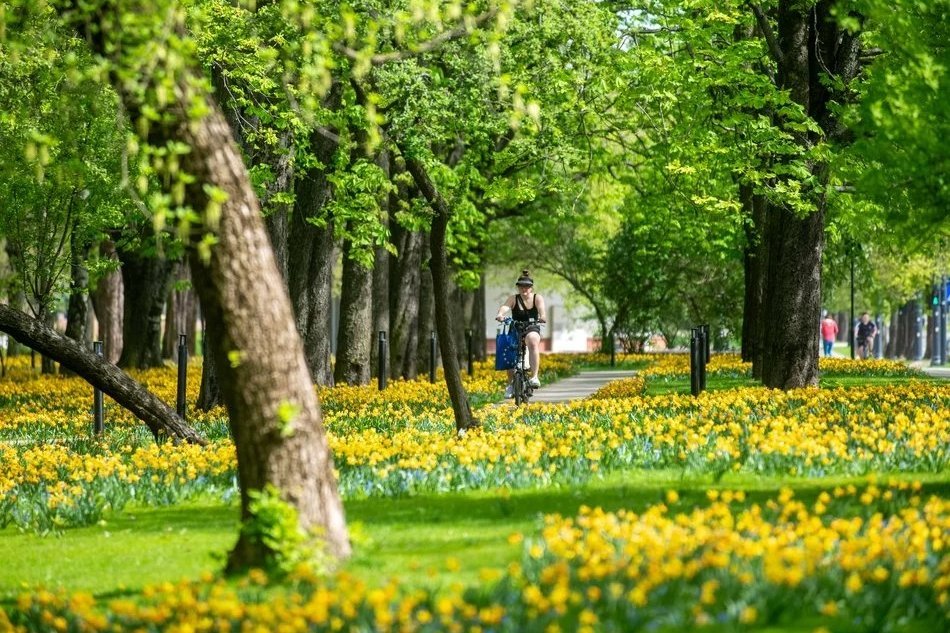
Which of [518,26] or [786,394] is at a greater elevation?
[518,26]

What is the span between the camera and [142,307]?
36406 mm

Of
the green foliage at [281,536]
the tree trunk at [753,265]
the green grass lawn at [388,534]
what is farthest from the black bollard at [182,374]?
the tree trunk at [753,265]

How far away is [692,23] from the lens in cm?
2203

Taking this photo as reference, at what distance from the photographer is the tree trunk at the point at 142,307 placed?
3619 centimetres

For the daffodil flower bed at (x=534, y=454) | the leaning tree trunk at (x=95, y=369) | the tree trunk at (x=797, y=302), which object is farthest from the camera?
the tree trunk at (x=797, y=302)

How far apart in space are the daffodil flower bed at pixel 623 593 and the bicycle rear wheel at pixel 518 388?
41.2 feet

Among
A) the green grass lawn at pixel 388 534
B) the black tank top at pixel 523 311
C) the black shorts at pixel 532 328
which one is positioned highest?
the black tank top at pixel 523 311

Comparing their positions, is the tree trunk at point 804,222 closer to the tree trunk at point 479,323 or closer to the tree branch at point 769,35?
the tree branch at point 769,35

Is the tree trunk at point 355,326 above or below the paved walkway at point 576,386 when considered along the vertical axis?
above

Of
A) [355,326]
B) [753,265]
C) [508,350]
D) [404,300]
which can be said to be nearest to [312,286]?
[355,326]

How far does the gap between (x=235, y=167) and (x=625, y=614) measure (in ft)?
9.89

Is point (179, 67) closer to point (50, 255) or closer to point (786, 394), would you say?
point (786, 394)

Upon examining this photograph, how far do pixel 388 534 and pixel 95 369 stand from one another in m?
7.30

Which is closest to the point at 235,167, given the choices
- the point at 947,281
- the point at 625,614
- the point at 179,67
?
the point at 179,67
